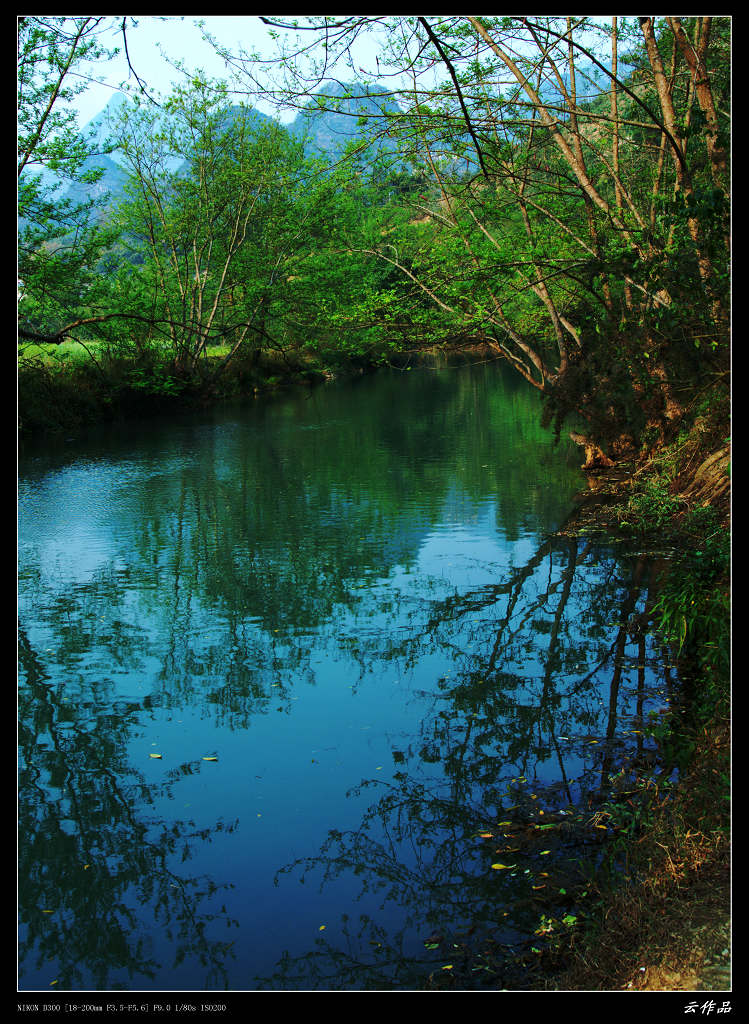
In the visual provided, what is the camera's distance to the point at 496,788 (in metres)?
5.80

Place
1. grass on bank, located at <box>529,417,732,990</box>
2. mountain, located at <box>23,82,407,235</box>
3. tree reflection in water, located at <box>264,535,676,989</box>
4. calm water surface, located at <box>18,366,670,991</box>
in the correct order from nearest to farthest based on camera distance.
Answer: grass on bank, located at <box>529,417,732,990</box> < tree reflection in water, located at <box>264,535,676,989</box> < calm water surface, located at <box>18,366,670,991</box> < mountain, located at <box>23,82,407,235</box>

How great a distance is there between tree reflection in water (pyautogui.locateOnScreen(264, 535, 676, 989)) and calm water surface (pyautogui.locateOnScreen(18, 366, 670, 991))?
0.02 meters

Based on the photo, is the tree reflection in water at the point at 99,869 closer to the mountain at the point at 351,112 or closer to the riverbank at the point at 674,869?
the riverbank at the point at 674,869

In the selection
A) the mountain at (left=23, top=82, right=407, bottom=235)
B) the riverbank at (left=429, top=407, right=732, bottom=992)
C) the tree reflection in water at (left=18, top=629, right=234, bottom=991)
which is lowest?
the tree reflection in water at (left=18, top=629, right=234, bottom=991)

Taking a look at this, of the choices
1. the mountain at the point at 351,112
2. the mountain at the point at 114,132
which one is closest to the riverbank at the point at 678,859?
the mountain at the point at 351,112

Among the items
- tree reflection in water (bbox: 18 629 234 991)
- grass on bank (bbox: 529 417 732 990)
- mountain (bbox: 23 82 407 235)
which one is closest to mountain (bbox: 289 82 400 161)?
mountain (bbox: 23 82 407 235)

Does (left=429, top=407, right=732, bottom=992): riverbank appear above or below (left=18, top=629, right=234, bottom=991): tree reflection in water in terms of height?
above

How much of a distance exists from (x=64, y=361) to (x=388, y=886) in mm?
23966

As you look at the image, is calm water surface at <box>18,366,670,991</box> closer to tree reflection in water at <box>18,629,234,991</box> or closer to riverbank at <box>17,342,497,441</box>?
tree reflection in water at <box>18,629,234,991</box>

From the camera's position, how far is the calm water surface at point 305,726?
4.59m

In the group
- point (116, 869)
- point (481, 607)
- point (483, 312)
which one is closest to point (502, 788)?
point (116, 869)

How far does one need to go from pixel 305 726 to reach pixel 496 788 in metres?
1.81

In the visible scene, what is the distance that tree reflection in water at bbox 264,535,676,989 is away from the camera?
4.39 metres

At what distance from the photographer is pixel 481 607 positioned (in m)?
9.75
